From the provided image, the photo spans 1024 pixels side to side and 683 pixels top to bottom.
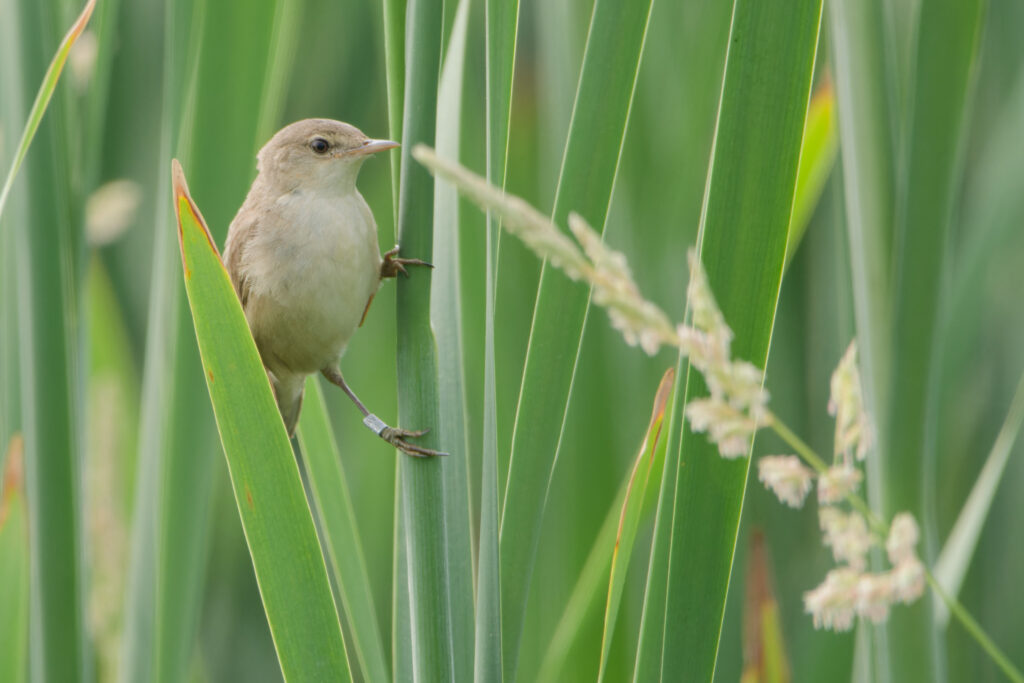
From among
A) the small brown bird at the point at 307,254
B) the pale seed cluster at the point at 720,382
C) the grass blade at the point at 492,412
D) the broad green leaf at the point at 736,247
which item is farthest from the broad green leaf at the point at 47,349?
the pale seed cluster at the point at 720,382

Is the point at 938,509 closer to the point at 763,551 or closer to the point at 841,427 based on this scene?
the point at 763,551

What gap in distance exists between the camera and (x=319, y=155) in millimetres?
1429

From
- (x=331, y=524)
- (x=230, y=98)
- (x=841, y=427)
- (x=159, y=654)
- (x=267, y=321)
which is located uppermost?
(x=230, y=98)

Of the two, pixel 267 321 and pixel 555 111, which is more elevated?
pixel 555 111

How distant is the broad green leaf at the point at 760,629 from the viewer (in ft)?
4.42

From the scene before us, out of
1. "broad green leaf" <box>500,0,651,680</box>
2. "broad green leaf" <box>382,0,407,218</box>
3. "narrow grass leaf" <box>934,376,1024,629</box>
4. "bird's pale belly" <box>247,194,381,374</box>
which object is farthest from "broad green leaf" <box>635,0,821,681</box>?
"bird's pale belly" <box>247,194,381,374</box>

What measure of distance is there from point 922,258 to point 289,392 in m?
0.91

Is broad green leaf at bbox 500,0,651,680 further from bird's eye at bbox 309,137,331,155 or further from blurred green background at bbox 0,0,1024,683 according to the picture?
bird's eye at bbox 309,137,331,155

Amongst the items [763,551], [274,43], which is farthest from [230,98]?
[763,551]

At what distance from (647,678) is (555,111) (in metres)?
0.83

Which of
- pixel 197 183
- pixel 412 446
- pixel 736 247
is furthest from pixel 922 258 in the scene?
pixel 197 183

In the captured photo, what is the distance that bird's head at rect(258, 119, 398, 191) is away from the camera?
141cm

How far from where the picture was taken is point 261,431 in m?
0.85

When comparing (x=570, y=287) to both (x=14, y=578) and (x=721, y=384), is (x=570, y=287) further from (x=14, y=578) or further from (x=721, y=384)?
(x=14, y=578)
